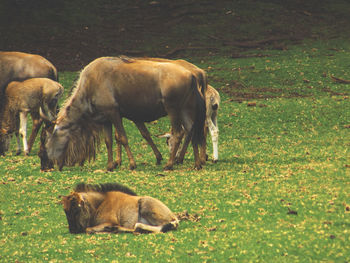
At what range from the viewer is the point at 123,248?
33.4 feet

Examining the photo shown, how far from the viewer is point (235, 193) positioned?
45.3 feet

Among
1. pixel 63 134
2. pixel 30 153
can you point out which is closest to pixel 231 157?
pixel 63 134

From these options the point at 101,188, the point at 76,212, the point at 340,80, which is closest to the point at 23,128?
the point at 101,188

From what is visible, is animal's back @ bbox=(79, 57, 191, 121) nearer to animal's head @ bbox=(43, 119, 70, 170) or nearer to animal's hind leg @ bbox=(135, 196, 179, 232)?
animal's head @ bbox=(43, 119, 70, 170)

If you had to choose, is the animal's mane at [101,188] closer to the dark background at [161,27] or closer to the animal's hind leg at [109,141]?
the animal's hind leg at [109,141]

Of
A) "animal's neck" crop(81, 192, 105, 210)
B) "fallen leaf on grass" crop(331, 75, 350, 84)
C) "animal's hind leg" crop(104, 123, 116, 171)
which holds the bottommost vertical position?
"fallen leaf on grass" crop(331, 75, 350, 84)

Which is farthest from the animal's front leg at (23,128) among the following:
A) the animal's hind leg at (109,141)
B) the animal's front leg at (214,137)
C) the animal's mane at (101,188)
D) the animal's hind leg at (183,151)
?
the animal's mane at (101,188)

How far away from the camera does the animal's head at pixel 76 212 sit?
1080 centimetres

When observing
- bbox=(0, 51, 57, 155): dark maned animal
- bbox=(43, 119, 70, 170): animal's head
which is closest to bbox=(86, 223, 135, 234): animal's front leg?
bbox=(43, 119, 70, 170): animal's head

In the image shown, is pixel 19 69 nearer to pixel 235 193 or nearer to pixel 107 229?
pixel 235 193

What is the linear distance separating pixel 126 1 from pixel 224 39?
9.77 metres

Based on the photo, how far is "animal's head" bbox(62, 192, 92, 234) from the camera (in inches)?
425

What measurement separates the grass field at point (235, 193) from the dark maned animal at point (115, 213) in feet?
0.77

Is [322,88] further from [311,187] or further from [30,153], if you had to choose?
[311,187]
